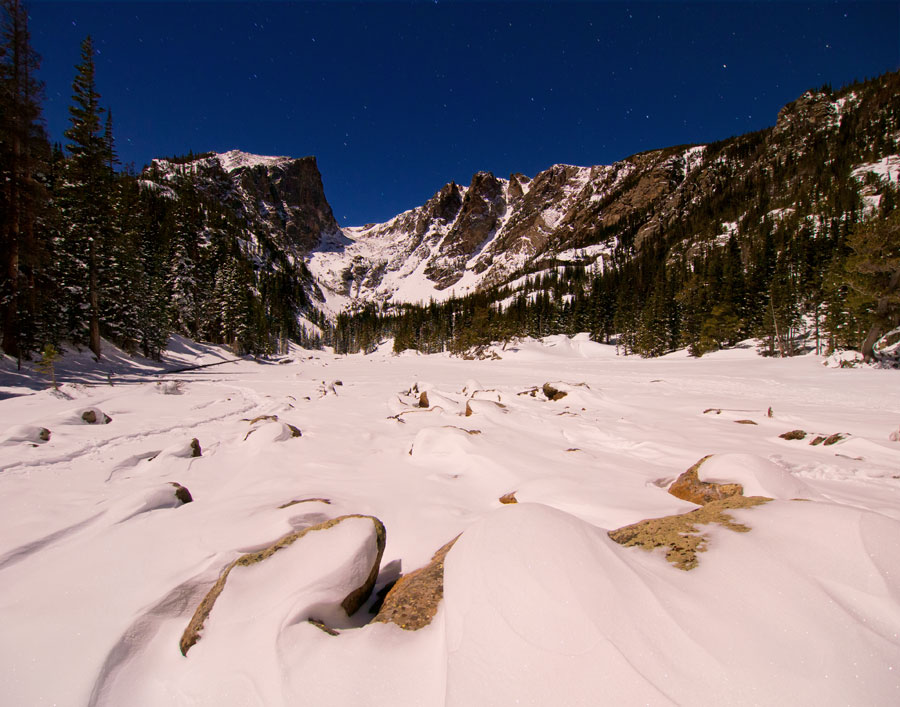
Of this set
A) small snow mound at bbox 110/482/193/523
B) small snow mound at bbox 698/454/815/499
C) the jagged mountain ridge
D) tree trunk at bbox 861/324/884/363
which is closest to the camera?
small snow mound at bbox 698/454/815/499

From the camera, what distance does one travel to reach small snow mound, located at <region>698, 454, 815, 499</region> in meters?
3.43

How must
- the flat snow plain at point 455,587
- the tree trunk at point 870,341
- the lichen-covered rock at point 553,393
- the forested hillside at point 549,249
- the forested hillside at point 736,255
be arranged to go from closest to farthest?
the flat snow plain at point 455,587, the lichen-covered rock at point 553,393, the forested hillside at point 549,249, the tree trunk at point 870,341, the forested hillside at point 736,255

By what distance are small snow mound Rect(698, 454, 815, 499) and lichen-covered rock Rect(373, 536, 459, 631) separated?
350cm

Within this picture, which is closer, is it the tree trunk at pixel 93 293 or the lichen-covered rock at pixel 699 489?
the lichen-covered rock at pixel 699 489

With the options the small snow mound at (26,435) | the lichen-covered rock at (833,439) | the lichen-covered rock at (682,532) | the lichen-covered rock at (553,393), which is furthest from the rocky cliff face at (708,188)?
the small snow mound at (26,435)

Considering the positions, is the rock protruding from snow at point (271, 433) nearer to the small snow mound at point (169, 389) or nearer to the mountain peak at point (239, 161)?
the small snow mound at point (169, 389)

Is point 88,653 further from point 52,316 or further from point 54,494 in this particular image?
point 52,316

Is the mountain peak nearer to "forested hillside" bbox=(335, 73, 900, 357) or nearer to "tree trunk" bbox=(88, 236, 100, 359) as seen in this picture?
"forested hillside" bbox=(335, 73, 900, 357)

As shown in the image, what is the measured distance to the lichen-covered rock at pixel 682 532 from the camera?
2.02m

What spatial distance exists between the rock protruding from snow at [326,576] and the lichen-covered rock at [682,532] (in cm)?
185

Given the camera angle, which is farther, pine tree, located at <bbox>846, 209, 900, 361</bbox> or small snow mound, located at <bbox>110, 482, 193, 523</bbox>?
pine tree, located at <bbox>846, 209, 900, 361</bbox>

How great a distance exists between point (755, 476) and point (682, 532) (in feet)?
7.10

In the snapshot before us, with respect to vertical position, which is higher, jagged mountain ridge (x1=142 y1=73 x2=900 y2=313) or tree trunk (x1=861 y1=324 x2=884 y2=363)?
jagged mountain ridge (x1=142 y1=73 x2=900 y2=313)

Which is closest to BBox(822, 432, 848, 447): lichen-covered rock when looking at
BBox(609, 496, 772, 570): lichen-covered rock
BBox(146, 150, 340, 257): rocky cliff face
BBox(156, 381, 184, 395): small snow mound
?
BBox(609, 496, 772, 570): lichen-covered rock
